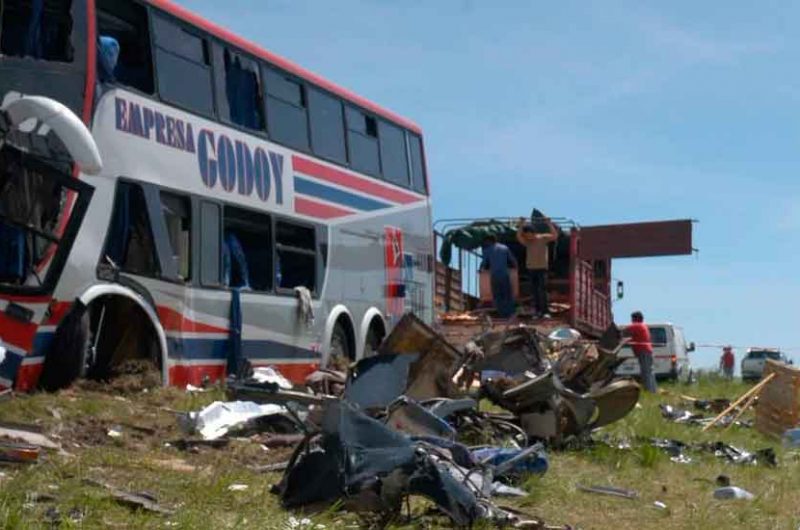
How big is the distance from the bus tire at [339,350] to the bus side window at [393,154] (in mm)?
2404

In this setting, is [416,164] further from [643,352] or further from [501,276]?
[643,352]

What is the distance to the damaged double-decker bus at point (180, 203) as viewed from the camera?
36.4ft

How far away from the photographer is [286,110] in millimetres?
16391

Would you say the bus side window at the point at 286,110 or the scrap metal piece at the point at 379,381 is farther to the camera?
the bus side window at the point at 286,110

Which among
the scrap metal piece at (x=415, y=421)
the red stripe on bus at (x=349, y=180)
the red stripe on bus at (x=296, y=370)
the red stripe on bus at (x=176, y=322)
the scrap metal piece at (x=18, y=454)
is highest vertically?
the red stripe on bus at (x=349, y=180)

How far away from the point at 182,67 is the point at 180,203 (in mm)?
1358

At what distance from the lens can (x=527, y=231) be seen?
84.4 ft

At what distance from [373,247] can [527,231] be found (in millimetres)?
7343

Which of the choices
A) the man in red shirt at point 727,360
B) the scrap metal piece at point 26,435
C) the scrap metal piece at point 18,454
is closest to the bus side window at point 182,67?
the scrap metal piece at point 26,435

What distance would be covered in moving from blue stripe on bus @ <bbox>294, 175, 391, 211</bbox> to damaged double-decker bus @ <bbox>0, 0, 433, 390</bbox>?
0.03 metres

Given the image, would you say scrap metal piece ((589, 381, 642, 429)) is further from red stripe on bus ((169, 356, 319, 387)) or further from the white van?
the white van

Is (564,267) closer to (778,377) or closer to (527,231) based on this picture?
(527,231)

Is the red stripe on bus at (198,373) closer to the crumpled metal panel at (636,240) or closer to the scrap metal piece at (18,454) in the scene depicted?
the scrap metal piece at (18,454)

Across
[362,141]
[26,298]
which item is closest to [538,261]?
[362,141]
